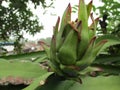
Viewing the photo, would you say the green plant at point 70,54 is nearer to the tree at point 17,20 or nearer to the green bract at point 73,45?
the green bract at point 73,45

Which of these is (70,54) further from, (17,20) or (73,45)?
(17,20)

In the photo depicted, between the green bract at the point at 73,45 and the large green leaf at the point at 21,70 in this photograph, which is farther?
the large green leaf at the point at 21,70

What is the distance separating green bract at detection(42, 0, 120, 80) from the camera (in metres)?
1.08

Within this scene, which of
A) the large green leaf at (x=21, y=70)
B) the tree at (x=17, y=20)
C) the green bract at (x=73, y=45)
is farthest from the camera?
the tree at (x=17, y=20)

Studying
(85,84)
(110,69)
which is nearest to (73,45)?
(85,84)

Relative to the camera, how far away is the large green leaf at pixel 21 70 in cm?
124

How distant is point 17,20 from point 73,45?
10605 mm

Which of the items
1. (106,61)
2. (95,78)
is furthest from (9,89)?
(106,61)

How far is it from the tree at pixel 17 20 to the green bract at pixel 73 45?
9815 millimetres

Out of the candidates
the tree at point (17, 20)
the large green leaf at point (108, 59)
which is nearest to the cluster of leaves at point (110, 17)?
the large green leaf at point (108, 59)

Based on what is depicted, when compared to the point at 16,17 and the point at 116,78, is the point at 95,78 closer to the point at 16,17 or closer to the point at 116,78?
the point at 116,78

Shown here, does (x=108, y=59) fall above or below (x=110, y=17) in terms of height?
below

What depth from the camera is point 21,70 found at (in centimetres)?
127

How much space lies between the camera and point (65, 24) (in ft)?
3.69
